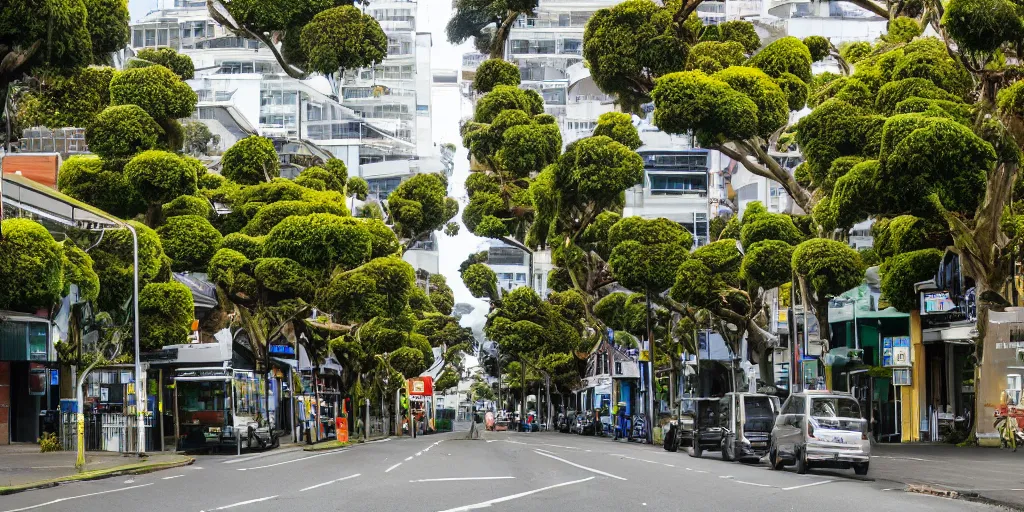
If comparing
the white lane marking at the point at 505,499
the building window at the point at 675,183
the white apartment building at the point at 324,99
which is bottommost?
the white lane marking at the point at 505,499

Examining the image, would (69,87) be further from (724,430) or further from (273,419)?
(724,430)

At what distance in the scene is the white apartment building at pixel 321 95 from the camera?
95438mm

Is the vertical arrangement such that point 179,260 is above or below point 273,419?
above

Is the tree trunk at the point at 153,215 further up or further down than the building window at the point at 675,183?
further down

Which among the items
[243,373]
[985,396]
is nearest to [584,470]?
[985,396]

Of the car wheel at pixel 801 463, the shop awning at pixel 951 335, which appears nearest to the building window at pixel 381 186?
the shop awning at pixel 951 335

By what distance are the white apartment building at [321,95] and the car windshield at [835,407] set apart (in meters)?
50.0

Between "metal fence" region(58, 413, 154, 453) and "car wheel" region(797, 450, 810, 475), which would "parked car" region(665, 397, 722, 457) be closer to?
"car wheel" region(797, 450, 810, 475)

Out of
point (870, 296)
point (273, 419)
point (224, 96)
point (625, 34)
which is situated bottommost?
point (273, 419)

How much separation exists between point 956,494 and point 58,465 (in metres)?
20.7

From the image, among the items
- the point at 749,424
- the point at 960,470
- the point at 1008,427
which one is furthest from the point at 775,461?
the point at 1008,427

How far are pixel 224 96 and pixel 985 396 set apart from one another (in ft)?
225

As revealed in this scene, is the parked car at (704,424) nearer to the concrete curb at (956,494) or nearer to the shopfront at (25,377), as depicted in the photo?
the concrete curb at (956,494)

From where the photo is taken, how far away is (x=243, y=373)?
44.7m
